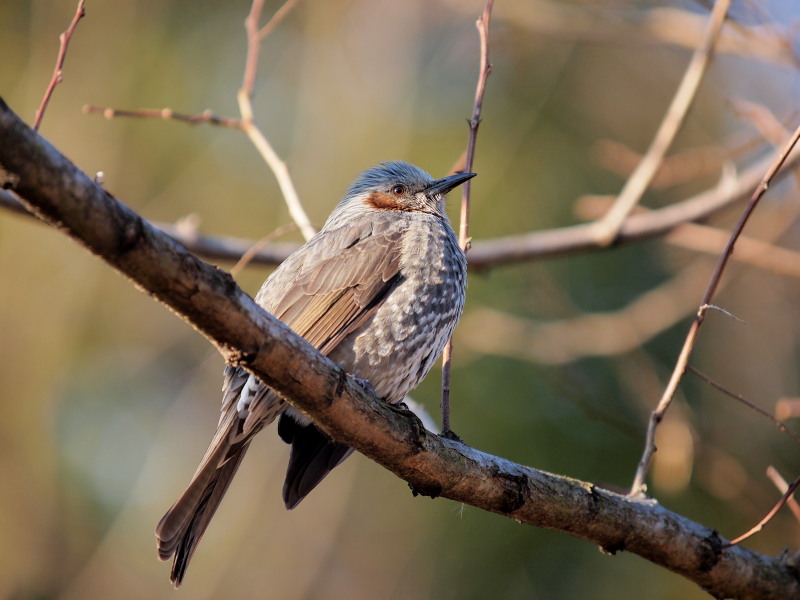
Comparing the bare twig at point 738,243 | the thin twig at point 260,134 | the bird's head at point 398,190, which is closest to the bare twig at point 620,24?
the bare twig at point 738,243

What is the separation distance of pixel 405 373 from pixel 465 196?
0.81 meters

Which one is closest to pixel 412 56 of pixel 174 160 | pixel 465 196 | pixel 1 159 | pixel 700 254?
pixel 174 160

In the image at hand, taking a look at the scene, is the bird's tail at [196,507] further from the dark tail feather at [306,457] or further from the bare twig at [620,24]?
the bare twig at [620,24]

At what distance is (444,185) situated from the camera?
4273mm

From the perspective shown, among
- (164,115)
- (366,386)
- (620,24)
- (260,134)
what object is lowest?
(366,386)

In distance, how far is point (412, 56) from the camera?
6676 millimetres

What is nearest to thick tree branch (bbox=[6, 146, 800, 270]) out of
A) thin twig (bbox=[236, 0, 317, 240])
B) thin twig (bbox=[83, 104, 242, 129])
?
thin twig (bbox=[236, 0, 317, 240])

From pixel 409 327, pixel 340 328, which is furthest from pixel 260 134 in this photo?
pixel 409 327

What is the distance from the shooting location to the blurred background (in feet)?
19.0

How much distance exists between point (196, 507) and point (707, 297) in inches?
85.8

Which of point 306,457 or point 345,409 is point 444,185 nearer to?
point 306,457

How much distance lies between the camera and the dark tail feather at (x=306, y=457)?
361cm

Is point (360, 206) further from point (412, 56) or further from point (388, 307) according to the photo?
point (412, 56)

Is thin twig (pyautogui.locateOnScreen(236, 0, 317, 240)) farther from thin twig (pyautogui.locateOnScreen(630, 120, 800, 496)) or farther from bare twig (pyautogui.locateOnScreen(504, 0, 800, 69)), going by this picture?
thin twig (pyautogui.locateOnScreen(630, 120, 800, 496))
